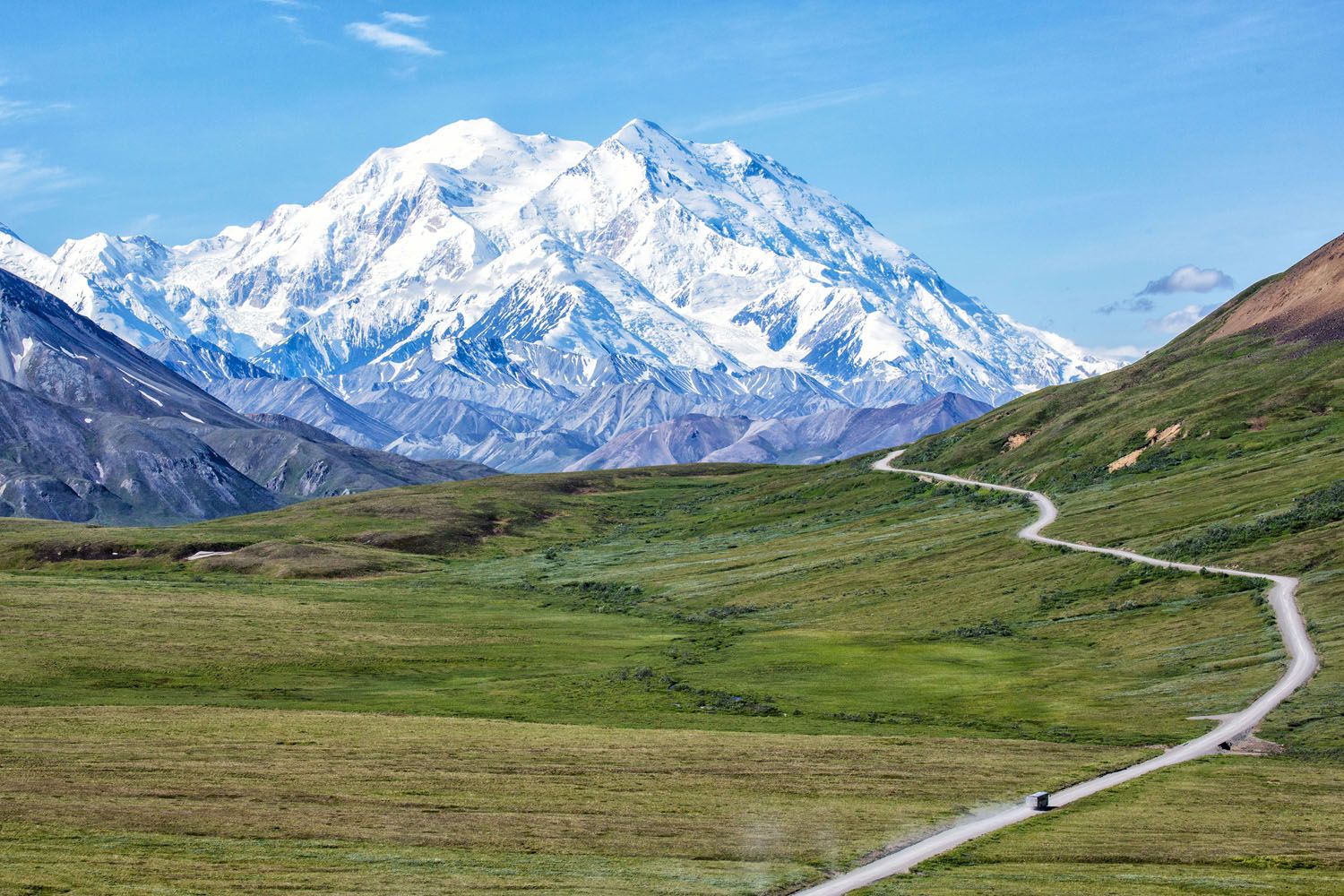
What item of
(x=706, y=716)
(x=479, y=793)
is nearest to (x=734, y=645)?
(x=706, y=716)

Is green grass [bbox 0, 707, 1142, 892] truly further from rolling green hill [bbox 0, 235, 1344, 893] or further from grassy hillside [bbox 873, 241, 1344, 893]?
grassy hillside [bbox 873, 241, 1344, 893]

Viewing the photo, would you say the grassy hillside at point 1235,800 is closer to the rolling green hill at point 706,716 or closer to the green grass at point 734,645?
the rolling green hill at point 706,716

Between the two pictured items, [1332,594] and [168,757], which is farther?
[1332,594]

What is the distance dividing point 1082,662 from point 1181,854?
178 ft

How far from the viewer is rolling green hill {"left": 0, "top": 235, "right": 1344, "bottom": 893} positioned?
159ft

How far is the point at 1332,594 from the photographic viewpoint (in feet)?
334

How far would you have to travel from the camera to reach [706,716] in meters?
89.9

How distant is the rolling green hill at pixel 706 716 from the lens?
48469 millimetres

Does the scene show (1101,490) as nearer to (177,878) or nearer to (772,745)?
(772,745)

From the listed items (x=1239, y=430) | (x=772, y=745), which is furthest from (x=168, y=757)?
(x=1239, y=430)

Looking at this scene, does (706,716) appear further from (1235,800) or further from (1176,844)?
(1176,844)

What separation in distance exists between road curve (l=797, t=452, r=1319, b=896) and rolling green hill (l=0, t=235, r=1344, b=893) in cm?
115

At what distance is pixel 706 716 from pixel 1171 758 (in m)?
31.2

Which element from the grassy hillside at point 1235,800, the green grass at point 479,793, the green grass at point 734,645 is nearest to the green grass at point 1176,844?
the grassy hillside at point 1235,800
